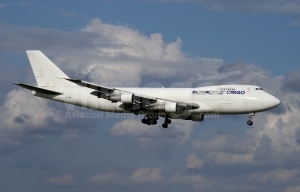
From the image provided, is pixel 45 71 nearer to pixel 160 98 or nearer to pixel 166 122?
pixel 160 98

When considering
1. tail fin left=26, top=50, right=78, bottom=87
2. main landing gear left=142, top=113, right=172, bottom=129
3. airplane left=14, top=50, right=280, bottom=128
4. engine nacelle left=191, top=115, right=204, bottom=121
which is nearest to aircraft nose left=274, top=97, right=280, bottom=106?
airplane left=14, top=50, right=280, bottom=128

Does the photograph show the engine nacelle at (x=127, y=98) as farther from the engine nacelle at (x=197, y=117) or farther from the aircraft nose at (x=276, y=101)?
the aircraft nose at (x=276, y=101)

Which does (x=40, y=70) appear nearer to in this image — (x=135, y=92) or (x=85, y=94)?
(x=85, y=94)

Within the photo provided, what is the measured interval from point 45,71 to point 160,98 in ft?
61.9

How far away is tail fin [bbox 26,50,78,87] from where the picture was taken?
305 ft

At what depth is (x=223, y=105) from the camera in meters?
84.0

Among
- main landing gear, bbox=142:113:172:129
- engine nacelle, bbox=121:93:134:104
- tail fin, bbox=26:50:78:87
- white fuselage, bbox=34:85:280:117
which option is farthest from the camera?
tail fin, bbox=26:50:78:87

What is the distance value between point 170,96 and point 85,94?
12.6 meters

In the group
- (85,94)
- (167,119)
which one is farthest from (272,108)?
(85,94)

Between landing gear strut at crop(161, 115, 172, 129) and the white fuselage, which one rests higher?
the white fuselage

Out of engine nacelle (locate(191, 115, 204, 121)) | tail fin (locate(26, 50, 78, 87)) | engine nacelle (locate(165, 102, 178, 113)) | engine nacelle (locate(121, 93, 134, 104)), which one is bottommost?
engine nacelle (locate(191, 115, 204, 121))

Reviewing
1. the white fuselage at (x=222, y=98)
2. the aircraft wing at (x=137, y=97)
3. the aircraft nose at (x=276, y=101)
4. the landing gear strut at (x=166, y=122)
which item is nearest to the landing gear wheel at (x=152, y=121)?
the landing gear strut at (x=166, y=122)

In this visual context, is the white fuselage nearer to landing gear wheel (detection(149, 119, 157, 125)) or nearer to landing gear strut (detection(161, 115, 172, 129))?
landing gear wheel (detection(149, 119, 157, 125))

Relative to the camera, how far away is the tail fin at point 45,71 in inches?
3656
